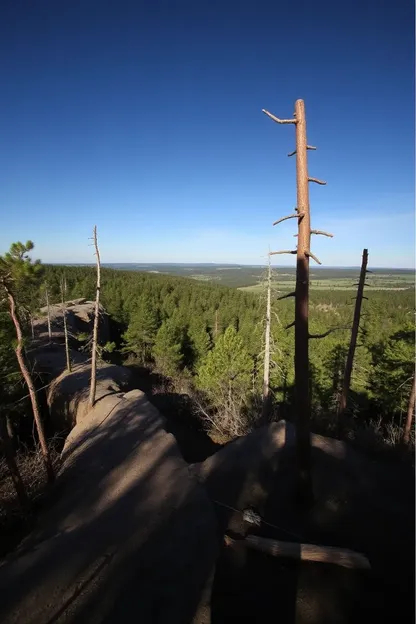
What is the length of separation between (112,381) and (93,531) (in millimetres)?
15073

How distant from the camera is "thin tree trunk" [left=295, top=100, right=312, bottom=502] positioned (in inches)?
237

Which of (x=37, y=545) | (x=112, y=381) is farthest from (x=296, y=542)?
(x=112, y=381)

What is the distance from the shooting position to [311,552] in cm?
588

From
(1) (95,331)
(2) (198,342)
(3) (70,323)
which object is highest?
(1) (95,331)

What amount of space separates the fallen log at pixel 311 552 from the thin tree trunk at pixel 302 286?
5.82 feet

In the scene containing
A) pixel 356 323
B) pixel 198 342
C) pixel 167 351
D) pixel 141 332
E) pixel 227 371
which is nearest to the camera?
pixel 356 323

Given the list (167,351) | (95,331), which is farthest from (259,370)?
(95,331)

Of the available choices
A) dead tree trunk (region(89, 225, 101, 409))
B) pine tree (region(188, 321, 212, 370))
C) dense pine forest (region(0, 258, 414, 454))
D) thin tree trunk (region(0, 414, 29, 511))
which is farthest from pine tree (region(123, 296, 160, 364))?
thin tree trunk (region(0, 414, 29, 511))

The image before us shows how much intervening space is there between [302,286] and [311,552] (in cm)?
521

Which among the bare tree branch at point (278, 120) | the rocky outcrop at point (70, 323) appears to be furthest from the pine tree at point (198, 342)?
the bare tree branch at point (278, 120)

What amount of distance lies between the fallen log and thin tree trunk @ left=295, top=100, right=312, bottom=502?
1.77 m

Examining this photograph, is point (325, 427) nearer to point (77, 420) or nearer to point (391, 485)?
point (391, 485)

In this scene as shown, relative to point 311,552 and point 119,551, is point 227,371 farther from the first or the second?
point 311,552

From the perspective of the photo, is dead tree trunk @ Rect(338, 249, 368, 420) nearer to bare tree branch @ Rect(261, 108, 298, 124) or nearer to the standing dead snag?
the standing dead snag
